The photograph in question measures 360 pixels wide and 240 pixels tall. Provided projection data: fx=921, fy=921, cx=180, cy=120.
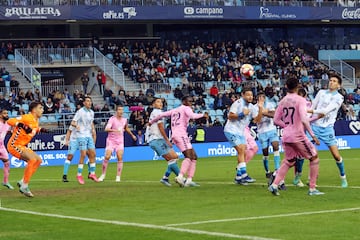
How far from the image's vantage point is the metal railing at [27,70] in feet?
161

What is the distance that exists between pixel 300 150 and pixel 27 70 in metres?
34.3

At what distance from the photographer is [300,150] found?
18.2 metres

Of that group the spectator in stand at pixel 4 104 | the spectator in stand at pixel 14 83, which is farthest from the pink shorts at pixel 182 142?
the spectator in stand at pixel 14 83

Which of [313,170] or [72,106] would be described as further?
[72,106]

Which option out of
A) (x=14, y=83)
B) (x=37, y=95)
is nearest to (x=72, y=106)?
(x=37, y=95)

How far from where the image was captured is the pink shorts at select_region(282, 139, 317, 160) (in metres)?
18.1

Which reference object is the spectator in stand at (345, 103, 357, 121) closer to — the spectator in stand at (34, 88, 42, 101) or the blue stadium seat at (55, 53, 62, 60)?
the spectator in stand at (34, 88, 42, 101)

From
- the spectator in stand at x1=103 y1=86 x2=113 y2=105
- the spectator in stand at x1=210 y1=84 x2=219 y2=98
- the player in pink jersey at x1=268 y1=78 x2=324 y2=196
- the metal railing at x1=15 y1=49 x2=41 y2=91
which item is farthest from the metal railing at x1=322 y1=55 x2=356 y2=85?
the player in pink jersey at x1=268 y1=78 x2=324 y2=196

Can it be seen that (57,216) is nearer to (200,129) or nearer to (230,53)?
(200,129)

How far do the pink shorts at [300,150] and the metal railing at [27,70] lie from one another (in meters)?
31.5

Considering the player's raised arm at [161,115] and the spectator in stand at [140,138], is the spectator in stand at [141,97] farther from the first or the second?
the player's raised arm at [161,115]

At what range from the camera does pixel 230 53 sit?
60281 millimetres

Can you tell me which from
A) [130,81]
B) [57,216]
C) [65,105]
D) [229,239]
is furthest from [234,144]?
[130,81]

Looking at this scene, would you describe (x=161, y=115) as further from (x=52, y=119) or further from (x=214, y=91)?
(x=214, y=91)
